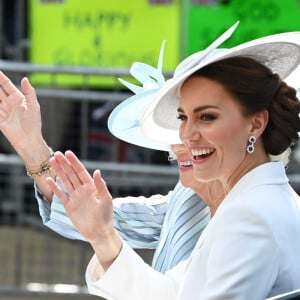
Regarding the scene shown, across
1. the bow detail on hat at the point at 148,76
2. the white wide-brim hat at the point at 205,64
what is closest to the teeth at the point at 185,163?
the white wide-brim hat at the point at 205,64

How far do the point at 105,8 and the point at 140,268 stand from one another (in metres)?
4.71

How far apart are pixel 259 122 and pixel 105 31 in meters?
4.69

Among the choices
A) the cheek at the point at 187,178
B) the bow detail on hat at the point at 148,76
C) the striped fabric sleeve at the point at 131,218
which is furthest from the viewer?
the striped fabric sleeve at the point at 131,218

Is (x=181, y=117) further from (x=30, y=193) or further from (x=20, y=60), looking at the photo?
(x=20, y=60)

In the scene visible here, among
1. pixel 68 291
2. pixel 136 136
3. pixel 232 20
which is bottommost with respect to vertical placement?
pixel 68 291

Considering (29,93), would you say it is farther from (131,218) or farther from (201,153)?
(201,153)

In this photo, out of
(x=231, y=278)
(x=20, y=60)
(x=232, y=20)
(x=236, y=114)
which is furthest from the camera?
(x=20, y=60)

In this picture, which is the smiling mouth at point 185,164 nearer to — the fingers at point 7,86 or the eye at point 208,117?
the eye at point 208,117

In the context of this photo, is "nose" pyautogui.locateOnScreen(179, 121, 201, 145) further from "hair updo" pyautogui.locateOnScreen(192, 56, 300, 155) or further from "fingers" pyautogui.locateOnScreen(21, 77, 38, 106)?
"fingers" pyautogui.locateOnScreen(21, 77, 38, 106)

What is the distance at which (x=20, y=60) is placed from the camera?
25.7ft

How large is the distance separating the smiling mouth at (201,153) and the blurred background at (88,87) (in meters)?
3.81

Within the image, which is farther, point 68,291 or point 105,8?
point 105,8

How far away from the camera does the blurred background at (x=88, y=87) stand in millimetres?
6695

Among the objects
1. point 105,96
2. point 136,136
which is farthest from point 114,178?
point 136,136
